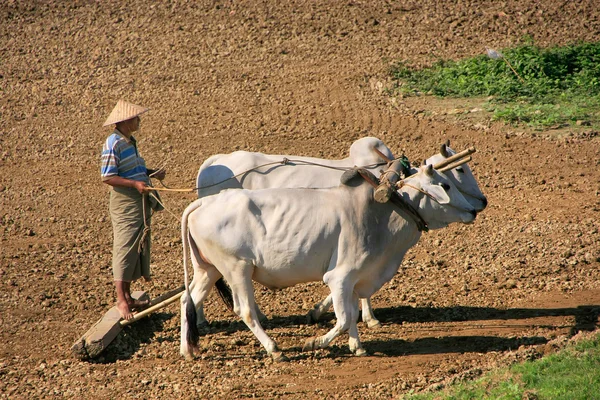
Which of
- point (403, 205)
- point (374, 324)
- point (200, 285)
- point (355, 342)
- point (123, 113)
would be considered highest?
point (123, 113)

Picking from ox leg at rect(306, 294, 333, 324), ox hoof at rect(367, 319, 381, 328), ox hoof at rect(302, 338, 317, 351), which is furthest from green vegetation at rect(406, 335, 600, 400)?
ox leg at rect(306, 294, 333, 324)

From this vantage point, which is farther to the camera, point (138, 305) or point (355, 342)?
point (138, 305)

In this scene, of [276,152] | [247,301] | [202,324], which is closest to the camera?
[247,301]

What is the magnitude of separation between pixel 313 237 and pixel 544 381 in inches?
80.2

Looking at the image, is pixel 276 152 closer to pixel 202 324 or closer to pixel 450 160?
pixel 202 324

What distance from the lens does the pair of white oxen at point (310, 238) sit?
21.5 ft

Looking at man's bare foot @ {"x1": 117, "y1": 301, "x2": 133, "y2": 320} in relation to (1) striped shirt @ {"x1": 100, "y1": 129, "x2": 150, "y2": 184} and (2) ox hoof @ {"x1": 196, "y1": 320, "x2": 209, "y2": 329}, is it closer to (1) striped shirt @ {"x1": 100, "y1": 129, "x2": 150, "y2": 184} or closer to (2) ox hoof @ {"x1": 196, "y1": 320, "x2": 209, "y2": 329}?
(2) ox hoof @ {"x1": 196, "y1": 320, "x2": 209, "y2": 329}

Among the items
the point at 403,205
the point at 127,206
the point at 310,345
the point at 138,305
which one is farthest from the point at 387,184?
the point at 138,305

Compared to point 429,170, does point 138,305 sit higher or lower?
lower

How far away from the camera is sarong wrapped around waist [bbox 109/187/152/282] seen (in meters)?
7.17

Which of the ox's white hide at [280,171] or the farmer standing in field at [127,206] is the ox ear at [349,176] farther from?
the farmer standing in field at [127,206]

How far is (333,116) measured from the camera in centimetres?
1310

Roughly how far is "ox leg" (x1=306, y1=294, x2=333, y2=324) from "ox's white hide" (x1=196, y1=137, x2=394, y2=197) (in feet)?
3.53

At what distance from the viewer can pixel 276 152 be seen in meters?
12.2
